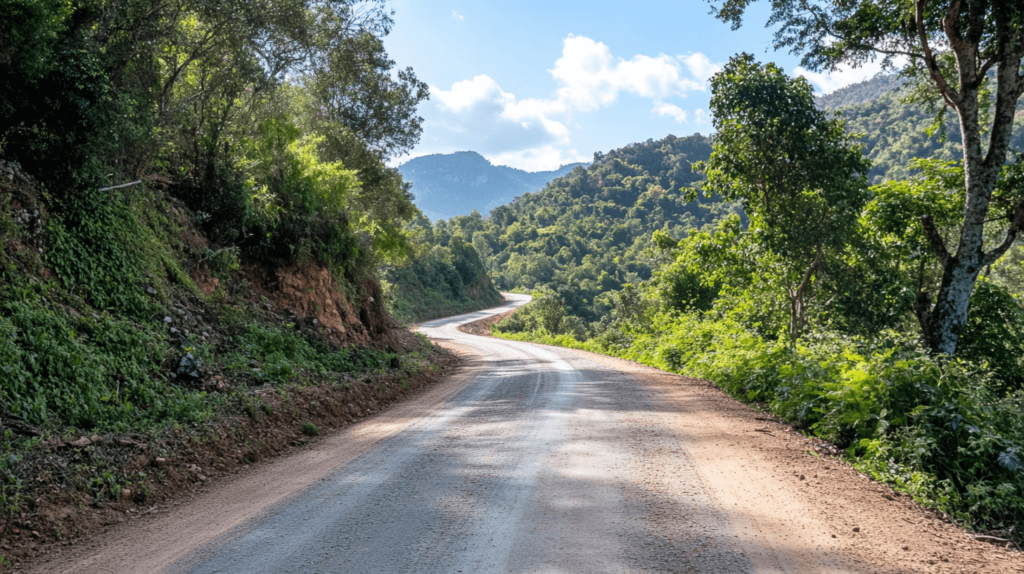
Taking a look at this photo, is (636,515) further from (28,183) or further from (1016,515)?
(28,183)

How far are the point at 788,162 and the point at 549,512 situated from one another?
11827 millimetres

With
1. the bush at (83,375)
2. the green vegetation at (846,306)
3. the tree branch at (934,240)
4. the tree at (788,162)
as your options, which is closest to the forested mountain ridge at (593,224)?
the green vegetation at (846,306)

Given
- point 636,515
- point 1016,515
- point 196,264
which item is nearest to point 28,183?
point 196,264

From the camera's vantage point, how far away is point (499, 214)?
124 metres

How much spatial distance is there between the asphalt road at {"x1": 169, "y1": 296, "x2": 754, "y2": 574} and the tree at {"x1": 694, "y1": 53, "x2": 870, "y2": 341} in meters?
8.28

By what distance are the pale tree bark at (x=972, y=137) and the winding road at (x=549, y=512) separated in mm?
5944

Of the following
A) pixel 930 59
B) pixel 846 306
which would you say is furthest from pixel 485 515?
pixel 930 59

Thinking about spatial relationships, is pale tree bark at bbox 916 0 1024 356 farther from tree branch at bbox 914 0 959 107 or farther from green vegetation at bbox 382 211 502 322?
green vegetation at bbox 382 211 502 322

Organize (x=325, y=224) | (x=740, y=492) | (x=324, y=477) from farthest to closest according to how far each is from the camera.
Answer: (x=325, y=224) → (x=324, y=477) → (x=740, y=492)

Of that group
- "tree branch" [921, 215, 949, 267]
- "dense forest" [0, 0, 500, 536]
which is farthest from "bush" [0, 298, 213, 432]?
"tree branch" [921, 215, 949, 267]

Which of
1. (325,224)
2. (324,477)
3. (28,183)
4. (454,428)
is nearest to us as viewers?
(324,477)

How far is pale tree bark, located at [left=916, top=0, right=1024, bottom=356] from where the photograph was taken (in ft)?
33.5

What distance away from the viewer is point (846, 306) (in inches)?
506

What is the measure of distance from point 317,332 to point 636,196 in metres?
114
